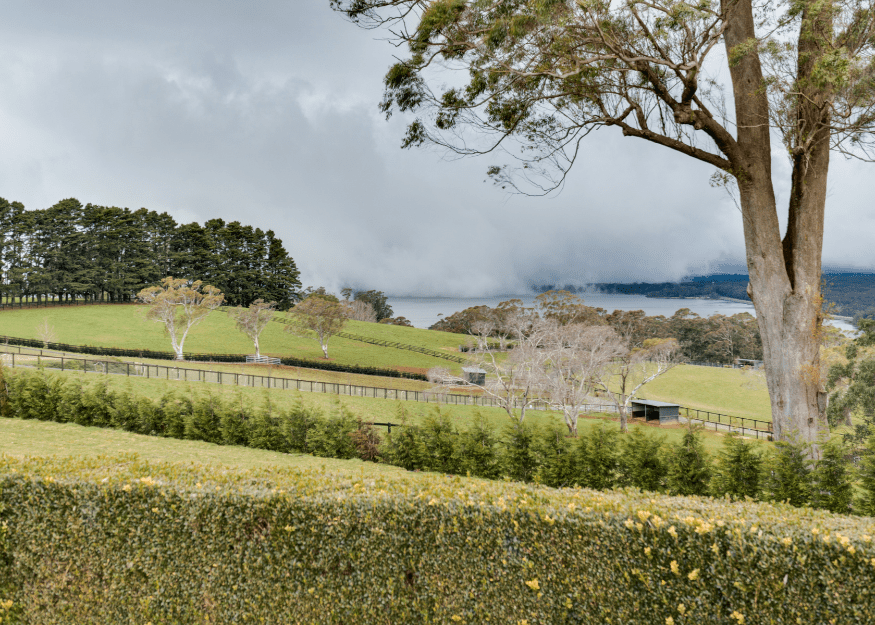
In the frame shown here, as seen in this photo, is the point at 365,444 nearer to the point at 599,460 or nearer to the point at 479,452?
the point at 479,452

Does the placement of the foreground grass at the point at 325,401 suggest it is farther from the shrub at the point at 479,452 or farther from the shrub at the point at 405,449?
the shrub at the point at 479,452

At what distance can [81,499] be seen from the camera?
382cm

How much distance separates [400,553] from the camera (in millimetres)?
3328

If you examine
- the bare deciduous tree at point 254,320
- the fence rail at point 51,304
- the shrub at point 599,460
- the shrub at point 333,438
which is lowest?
the shrub at point 333,438

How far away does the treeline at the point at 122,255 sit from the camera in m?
48.4

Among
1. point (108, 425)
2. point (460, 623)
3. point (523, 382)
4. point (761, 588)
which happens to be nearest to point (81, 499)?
point (460, 623)

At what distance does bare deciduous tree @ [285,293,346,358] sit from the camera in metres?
41.1

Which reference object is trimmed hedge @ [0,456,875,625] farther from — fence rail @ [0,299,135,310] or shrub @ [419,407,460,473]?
fence rail @ [0,299,135,310]

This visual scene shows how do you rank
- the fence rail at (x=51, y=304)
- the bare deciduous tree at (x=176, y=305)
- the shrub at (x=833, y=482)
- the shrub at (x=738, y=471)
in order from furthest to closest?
the fence rail at (x=51, y=304)
the bare deciduous tree at (x=176, y=305)
the shrub at (x=738, y=471)
the shrub at (x=833, y=482)

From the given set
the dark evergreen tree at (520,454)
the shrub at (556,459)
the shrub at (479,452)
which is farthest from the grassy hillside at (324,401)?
the shrub at (556,459)

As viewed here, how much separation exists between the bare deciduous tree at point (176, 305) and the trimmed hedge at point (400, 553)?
115 feet

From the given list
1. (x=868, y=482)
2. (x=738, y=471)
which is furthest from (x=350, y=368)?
(x=868, y=482)

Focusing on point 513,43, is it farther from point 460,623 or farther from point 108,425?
point 108,425

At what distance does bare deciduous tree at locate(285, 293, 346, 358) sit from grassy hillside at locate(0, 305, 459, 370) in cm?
197
